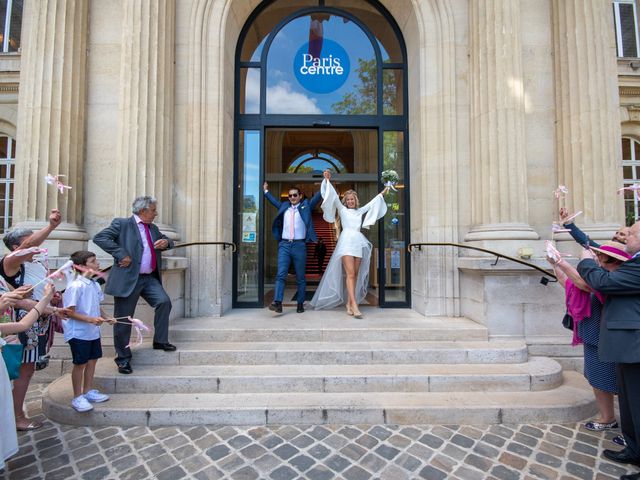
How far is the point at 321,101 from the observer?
23.5 ft

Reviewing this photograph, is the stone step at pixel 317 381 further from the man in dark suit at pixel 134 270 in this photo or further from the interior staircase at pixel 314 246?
the interior staircase at pixel 314 246

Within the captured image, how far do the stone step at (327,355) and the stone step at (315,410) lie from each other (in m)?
0.59

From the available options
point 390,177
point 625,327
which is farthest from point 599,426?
point 390,177

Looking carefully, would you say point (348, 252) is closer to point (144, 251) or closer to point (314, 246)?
point (144, 251)

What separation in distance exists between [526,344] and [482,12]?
5.06 meters

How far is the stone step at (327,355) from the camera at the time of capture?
436cm

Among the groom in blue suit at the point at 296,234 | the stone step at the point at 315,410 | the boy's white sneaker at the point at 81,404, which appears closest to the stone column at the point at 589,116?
A: the stone step at the point at 315,410

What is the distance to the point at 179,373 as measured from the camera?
13.4 ft

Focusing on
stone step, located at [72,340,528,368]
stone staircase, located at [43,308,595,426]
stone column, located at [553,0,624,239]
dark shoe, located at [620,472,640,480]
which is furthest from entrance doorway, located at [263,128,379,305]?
dark shoe, located at [620,472,640,480]

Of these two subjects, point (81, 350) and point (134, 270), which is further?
point (134, 270)

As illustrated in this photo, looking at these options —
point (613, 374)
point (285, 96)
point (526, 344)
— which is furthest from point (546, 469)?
point (285, 96)

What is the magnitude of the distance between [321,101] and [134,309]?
16.5 feet

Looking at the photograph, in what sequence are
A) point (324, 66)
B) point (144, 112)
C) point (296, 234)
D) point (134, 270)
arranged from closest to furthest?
point (134, 270) < point (144, 112) < point (296, 234) < point (324, 66)

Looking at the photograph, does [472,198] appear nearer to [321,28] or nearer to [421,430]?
[421,430]
